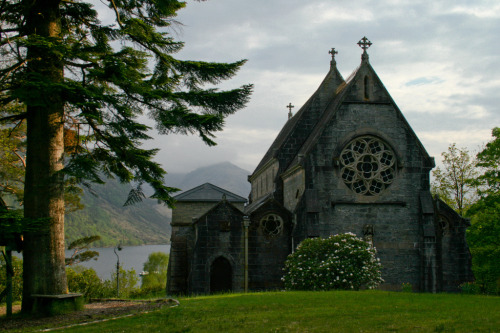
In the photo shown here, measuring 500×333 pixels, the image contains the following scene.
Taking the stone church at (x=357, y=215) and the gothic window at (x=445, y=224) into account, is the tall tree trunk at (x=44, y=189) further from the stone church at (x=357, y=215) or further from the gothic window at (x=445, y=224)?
the gothic window at (x=445, y=224)

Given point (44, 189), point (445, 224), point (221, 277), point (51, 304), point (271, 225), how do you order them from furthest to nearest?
1. point (271, 225)
2. point (445, 224)
3. point (221, 277)
4. point (44, 189)
5. point (51, 304)

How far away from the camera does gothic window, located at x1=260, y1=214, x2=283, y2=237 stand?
84.2ft

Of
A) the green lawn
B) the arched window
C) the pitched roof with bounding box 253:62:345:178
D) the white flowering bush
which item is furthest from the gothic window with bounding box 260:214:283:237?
the green lawn

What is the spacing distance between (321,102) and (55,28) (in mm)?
18067

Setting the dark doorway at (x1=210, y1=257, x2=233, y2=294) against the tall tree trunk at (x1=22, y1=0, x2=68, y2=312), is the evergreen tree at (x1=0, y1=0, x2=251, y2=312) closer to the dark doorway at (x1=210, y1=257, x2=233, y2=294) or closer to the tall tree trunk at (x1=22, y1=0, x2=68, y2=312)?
the tall tree trunk at (x1=22, y1=0, x2=68, y2=312)

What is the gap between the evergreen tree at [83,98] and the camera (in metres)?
13.9

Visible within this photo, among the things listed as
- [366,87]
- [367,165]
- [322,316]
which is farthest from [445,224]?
[322,316]

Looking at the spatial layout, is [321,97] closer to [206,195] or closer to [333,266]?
[206,195]

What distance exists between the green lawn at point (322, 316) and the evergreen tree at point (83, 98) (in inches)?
164

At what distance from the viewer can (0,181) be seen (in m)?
28.3

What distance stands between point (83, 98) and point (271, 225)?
565 inches

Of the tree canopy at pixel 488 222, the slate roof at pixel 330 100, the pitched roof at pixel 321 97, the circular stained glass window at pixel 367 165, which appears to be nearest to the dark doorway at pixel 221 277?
the slate roof at pixel 330 100

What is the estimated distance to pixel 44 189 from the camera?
14.8m

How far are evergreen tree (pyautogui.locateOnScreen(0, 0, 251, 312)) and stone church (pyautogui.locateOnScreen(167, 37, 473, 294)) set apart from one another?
30.1 feet
